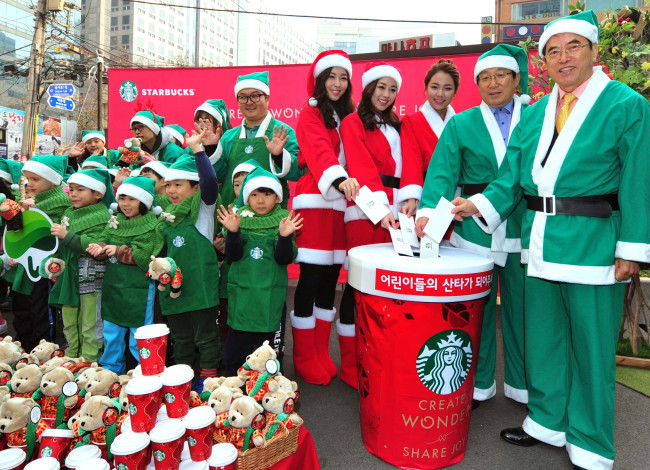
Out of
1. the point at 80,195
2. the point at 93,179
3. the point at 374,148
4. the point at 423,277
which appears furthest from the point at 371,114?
the point at 80,195

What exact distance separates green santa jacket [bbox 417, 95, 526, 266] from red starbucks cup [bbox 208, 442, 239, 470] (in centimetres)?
141

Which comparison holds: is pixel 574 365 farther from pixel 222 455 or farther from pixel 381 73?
pixel 381 73

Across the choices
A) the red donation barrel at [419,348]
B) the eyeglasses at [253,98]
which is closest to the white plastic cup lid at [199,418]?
the red donation barrel at [419,348]

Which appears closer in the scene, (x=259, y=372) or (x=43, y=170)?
(x=259, y=372)

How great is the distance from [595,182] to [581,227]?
0.20 metres

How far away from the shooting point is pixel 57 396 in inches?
63.6

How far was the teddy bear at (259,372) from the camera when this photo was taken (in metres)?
1.68

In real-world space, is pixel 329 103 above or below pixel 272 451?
above

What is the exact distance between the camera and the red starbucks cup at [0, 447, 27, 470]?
1.32 metres

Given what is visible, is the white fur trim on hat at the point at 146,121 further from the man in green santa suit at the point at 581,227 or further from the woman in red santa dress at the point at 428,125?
the man in green santa suit at the point at 581,227

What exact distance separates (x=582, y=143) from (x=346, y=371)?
6.11 feet

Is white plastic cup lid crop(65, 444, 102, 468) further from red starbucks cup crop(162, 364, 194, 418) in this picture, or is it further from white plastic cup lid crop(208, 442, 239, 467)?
white plastic cup lid crop(208, 442, 239, 467)

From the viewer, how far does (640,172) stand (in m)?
1.86

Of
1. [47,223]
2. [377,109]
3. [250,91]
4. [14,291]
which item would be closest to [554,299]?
[377,109]
